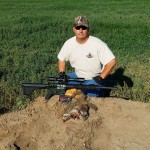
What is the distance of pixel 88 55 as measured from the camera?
7.04 metres

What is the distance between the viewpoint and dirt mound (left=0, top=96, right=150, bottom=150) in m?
5.61

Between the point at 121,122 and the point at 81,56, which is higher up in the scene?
the point at 81,56

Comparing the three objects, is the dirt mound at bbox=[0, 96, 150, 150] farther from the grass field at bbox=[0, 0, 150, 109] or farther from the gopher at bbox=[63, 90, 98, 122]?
the grass field at bbox=[0, 0, 150, 109]

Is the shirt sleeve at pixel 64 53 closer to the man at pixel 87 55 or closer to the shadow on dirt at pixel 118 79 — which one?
the man at pixel 87 55

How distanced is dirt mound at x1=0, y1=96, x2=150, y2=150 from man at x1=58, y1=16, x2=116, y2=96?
2.03 ft

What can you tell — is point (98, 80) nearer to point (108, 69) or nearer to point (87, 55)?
point (108, 69)

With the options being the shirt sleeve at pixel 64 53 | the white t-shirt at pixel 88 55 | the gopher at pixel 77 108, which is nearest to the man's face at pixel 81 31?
the white t-shirt at pixel 88 55

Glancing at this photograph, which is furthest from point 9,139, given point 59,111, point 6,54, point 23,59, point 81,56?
point 6,54

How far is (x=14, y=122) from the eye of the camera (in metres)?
6.20

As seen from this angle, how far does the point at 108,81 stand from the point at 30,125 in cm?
374

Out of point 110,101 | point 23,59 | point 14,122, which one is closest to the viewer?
point 14,122

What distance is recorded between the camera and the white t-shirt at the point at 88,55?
6.87m

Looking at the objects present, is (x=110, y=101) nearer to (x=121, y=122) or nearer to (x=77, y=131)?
(x=121, y=122)

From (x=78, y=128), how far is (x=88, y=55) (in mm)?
1572
